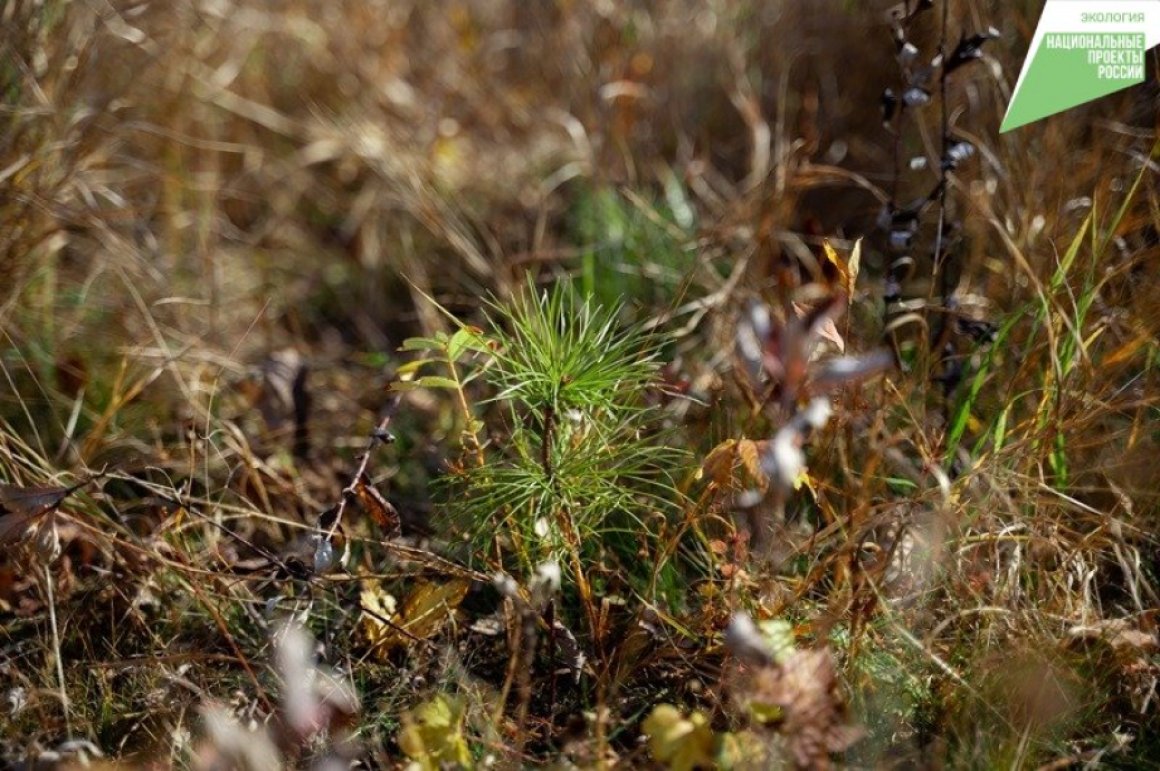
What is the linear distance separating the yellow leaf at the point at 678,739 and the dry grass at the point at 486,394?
65 millimetres

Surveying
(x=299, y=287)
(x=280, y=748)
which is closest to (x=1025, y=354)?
(x=280, y=748)

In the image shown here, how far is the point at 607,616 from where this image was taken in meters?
1.44

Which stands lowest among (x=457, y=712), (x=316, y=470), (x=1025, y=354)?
(x=316, y=470)

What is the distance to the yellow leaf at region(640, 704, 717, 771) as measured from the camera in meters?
1.13

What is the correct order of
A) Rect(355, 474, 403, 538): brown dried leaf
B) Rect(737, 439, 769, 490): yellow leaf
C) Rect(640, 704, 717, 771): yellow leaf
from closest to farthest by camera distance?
Rect(640, 704, 717, 771): yellow leaf, Rect(737, 439, 769, 490): yellow leaf, Rect(355, 474, 403, 538): brown dried leaf

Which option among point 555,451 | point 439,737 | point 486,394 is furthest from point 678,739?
point 486,394

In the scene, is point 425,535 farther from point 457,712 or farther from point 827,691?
point 827,691

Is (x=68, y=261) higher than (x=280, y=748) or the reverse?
higher

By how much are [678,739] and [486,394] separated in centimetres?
89

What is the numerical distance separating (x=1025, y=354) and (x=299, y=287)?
5.43ft

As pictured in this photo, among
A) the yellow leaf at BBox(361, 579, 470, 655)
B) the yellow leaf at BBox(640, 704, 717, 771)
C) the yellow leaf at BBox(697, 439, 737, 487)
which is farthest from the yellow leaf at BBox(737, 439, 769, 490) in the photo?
the yellow leaf at BBox(361, 579, 470, 655)

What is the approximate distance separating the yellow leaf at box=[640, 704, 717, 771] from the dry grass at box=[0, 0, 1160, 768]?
2.6 inches

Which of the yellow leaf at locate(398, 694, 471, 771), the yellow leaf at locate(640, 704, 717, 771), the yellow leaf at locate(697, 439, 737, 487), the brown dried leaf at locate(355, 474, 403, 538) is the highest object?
the yellow leaf at locate(697, 439, 737, 487)

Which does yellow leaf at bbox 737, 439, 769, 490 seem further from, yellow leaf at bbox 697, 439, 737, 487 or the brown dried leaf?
the brown dried leaf
